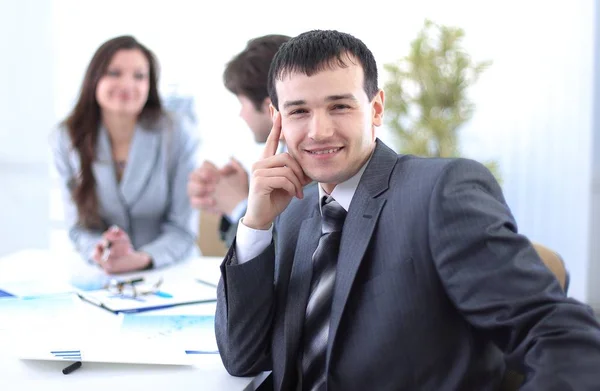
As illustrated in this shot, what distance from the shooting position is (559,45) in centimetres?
→ 421

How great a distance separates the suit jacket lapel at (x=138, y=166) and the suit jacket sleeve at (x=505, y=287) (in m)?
1.87

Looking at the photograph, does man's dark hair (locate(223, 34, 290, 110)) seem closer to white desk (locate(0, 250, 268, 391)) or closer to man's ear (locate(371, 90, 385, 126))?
man's ear (locate(371, 90, 385, 126))

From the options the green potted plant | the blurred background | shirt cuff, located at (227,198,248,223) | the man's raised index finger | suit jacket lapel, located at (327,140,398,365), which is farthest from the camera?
the blurred background

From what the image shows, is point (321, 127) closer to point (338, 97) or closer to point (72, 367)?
point (338, 97)

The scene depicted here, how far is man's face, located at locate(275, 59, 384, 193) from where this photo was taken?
1372 mm

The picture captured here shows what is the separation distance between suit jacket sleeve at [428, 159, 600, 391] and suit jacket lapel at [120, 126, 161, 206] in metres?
1.87

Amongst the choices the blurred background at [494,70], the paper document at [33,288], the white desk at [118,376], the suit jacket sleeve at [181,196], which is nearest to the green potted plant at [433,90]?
the blurred background at [494,70]

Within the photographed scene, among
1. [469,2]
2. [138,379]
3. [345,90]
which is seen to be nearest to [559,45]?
[469,2]

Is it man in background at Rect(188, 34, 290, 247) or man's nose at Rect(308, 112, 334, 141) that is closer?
man's nose at Rect(308, 112, 334, 141)

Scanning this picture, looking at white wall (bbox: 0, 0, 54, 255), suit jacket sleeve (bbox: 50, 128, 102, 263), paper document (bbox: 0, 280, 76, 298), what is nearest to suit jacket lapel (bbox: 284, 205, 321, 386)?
paper document (bbox: 0, 280, 76, 298)

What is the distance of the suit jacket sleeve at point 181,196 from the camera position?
2.76 metres

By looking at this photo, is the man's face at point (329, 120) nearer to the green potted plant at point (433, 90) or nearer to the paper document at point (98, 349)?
the paper document at point (98, 349)

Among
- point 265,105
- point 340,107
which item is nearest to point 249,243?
point 340,107

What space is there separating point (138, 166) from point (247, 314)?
1.57 metres
